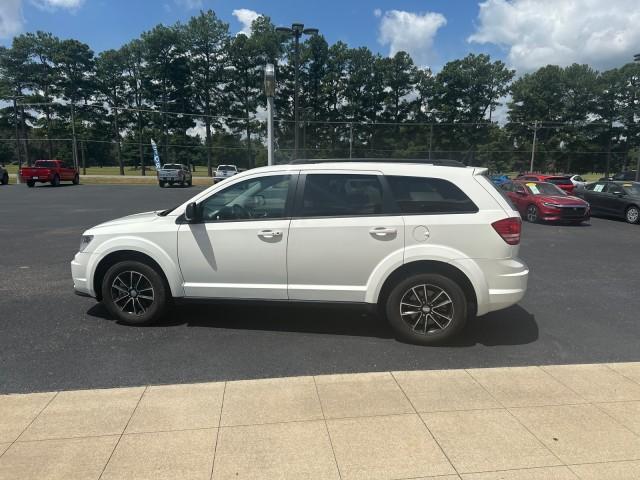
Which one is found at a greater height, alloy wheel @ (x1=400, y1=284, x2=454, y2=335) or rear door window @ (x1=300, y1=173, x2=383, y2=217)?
rear door window @ (x1=300, y1=173, x2=383, y2=217)

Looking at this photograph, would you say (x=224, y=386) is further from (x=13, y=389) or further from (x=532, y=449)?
(x=532, y=449)

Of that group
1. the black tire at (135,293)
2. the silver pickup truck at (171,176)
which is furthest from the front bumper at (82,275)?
the silver pickup truck at (171,176)

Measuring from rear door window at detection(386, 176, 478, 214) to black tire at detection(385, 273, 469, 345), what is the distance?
0.65m

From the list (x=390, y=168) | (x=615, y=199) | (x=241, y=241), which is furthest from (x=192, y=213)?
(x=615, y=199)

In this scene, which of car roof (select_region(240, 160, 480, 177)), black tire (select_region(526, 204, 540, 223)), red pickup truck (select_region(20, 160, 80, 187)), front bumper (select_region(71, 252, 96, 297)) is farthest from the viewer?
red pickup truck (select_region(20, 160, 80, 187))

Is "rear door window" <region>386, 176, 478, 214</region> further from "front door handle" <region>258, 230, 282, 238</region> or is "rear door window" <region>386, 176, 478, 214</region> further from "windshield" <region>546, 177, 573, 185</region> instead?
"windshield" <region>546, 177, 573, 185</region>

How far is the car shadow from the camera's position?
15.0 ft

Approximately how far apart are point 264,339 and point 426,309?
1.64 m

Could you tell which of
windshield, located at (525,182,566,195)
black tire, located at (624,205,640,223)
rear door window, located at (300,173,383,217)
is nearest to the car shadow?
rear door window, located at (300,173,383,217)

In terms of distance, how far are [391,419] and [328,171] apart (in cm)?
244

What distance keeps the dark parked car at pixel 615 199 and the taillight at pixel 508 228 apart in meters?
13.3

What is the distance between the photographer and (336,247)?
4273mm

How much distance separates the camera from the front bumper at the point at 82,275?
471 cm

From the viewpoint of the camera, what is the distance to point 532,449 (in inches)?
107
